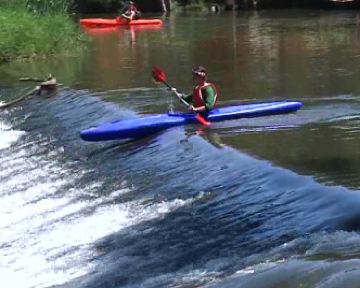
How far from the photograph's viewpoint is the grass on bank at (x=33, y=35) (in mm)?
21922

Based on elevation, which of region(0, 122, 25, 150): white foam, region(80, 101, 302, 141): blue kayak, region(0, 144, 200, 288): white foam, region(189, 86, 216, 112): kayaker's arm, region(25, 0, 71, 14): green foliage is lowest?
A: region(0, 122, 25, 150): white foam

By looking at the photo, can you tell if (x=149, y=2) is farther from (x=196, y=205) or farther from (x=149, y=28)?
(x=196, y=205)

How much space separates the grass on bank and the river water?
3.80 metres

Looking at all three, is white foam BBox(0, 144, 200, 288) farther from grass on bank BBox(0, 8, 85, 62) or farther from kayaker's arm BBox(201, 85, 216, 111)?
grass on bank BBox(0, 8, 85, 62)

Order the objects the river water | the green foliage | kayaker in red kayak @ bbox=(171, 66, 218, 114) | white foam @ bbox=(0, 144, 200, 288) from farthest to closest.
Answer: the green foliage
kayaker in red kayak @ bbox=(171, 66, 218, 114)
white foam @ bbox=(0, 144, 200, 288)
the river water

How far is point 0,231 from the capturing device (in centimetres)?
938

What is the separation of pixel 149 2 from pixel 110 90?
3091 cm

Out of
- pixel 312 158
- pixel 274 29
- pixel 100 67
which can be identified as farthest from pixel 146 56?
pixel 312 158

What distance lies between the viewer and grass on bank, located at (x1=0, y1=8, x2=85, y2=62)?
2192cm

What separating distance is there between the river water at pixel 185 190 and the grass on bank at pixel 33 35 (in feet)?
12.5

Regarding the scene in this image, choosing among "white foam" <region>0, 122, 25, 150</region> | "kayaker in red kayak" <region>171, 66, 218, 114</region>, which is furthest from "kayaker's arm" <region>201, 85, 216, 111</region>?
"white foam" <region>0, 122, 25, 150</region>

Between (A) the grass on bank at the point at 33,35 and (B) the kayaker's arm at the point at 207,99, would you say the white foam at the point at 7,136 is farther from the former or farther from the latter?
(A) the grass on bank at the point at 33,35

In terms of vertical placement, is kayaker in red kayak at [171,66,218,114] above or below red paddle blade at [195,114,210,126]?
above

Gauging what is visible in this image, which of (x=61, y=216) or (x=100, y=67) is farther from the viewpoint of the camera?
(x=100, y=67)
